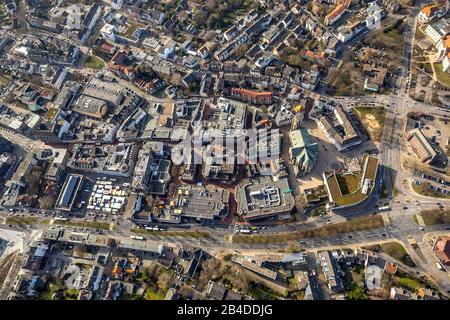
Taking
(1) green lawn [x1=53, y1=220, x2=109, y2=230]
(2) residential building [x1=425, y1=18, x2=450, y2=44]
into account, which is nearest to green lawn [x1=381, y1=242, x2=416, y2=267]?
(2) residential building [x1=425, y1=18, x2=450, y2=44]

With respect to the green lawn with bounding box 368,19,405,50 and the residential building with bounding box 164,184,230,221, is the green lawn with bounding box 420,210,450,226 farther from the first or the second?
the green lawn with bounding box 368,19,405,50

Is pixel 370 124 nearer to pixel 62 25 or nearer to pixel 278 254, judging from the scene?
pixel 278 254

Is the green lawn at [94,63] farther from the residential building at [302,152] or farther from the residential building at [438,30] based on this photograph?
the residential building at [438,30]

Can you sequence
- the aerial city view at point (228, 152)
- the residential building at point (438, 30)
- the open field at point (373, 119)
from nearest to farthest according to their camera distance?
the aerial city view at point (228, 152)
the open field at point (373, 119)
the residential building at point (438, 30)

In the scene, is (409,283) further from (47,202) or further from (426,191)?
(47,202)

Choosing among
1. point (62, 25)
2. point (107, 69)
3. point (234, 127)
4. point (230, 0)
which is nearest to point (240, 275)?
point (234, 127)

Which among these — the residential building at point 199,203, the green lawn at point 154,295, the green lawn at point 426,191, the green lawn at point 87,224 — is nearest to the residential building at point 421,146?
the green lawn at point 426,191
